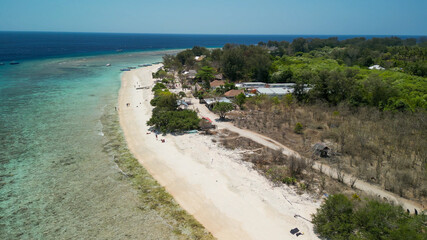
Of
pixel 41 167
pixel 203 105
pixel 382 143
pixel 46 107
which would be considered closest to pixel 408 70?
pixel 382 143

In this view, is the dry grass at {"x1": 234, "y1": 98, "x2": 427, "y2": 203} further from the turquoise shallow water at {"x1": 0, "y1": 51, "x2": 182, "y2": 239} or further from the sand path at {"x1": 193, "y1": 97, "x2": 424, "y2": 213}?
the turquoise shallow water at {"x1": 0, "y1": 51, "x2": 182, "y2": 239}

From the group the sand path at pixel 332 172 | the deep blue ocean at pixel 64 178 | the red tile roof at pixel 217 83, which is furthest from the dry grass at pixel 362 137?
the deep blue ocean at pixel 64 178

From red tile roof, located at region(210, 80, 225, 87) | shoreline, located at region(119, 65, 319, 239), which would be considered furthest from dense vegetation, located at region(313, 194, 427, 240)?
red tile roof, located at region(210, 80, 225, 87)

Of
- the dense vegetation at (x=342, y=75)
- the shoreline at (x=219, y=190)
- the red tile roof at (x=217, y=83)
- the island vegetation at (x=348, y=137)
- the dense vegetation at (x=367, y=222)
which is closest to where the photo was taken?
the dense vegetation at (x=367, y=222)

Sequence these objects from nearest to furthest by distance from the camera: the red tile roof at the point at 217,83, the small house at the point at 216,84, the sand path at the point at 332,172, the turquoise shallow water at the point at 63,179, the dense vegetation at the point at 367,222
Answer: the dense vegetation at the point at 367,222
the turquoise shallow water at the point at 63,179
the sand path at the point at 332,172
the small house at the point at 216,84
the red tile roof at the point at 217,83

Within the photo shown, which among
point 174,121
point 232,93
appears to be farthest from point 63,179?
point 232,93

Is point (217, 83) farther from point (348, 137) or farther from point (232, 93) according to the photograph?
point (348, 137)

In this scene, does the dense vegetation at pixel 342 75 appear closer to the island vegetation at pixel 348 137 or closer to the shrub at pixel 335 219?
the island vegetation at pixel 348 137
